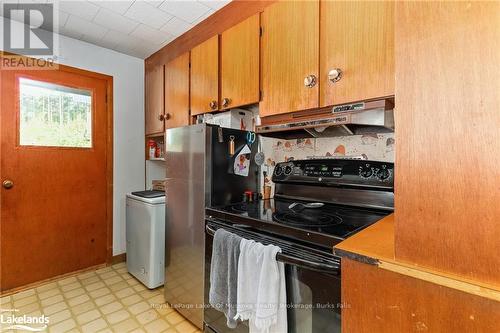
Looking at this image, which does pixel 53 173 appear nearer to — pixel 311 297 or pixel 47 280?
pixel 47 280

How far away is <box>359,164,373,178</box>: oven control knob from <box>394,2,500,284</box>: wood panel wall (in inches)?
31.2

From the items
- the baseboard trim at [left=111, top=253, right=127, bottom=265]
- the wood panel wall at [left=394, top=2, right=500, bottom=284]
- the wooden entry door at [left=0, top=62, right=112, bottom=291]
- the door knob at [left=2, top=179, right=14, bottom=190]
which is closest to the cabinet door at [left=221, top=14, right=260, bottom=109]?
the wood panel wall at [left=394, top=2, right=500, bottom=284]

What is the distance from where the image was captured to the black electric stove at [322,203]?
3.40 ft

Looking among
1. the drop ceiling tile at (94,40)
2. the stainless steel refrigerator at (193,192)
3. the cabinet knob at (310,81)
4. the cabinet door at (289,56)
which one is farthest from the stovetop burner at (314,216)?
the drop ceiling tile at (94,40)

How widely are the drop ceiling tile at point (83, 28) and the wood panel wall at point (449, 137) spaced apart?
2.41 metres

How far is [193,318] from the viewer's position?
1679 mm

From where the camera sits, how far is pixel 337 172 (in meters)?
1.47

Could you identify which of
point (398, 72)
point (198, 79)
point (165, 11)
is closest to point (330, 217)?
point (398, 72)

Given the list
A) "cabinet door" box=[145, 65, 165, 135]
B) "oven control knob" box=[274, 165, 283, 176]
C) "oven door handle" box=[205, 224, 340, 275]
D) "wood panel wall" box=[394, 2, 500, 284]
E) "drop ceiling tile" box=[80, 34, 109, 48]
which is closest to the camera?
"wood panel wall" box=[394, 2, 500, 284]

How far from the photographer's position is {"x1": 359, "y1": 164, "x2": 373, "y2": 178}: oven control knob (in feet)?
4.45

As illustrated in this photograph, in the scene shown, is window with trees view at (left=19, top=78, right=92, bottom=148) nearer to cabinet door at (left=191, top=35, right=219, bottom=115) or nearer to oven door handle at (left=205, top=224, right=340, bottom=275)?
cabinet door at (left=191, top=35, right=219, bottom=115)

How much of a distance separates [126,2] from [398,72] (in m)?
1.97

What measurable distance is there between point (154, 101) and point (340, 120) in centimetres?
209

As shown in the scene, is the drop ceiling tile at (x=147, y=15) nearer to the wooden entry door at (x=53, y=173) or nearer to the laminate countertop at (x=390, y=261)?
the wooden entry door at (x=53, y=173)
